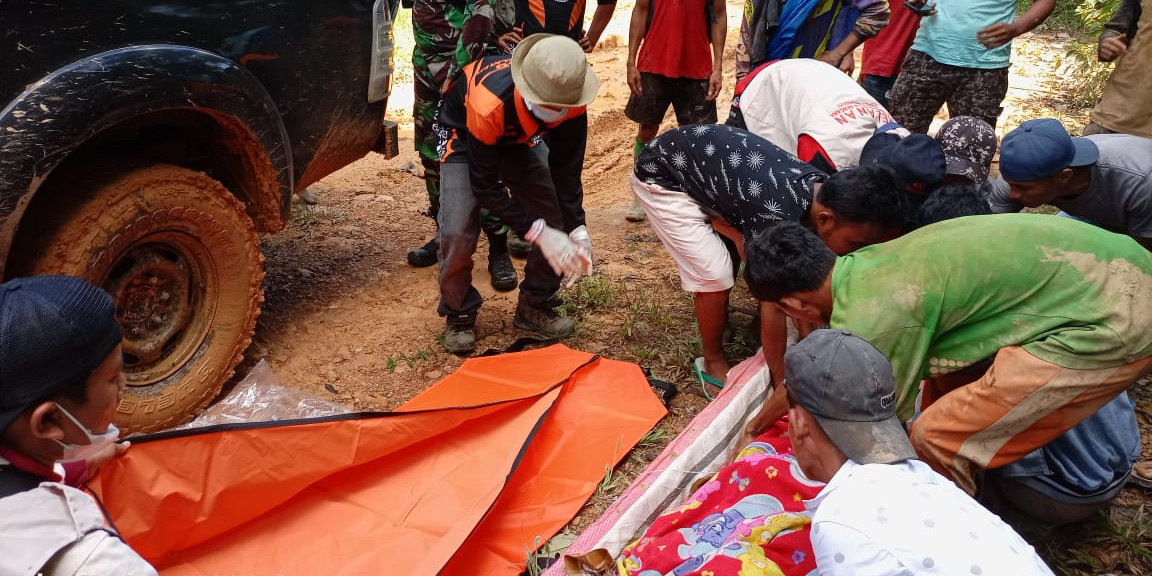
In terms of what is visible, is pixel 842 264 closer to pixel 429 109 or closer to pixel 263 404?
pixel 263 404

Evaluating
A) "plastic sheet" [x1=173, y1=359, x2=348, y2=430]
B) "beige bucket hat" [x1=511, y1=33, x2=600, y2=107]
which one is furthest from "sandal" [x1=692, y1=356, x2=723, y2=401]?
"plastic sheet" [x1=173, y1=359, x2=348, y2=430]

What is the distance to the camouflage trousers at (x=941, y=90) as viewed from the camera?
A: 4.59 meters

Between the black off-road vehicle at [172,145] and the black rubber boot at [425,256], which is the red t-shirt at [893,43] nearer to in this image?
the black rubber boot at [425,256]

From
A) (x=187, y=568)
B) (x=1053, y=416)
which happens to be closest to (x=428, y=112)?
(x=187, y=568)

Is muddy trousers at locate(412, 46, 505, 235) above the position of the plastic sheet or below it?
above

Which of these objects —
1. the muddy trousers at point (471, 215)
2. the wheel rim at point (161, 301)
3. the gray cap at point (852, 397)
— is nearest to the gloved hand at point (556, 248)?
the muddy trousers at point (471, 215)

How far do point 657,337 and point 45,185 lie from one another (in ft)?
8.37

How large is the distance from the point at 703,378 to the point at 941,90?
2.61 meters

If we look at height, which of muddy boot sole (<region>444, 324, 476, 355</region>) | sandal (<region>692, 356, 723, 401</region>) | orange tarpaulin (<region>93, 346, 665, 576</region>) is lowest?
sandal (<region>692, 356, 723, 401</region>)

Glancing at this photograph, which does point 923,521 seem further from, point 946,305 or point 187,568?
point 187,568

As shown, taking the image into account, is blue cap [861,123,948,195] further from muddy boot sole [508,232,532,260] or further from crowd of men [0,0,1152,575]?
muddy boot sole [508,232,532,260]

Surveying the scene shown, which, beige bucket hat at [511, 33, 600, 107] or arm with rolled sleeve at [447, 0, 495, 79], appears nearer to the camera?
beige bucket hat at [511, 33, 600, 107]

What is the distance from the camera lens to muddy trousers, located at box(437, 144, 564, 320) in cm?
342

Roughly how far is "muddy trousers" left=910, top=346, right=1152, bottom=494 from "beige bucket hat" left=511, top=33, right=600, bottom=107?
172 cm
